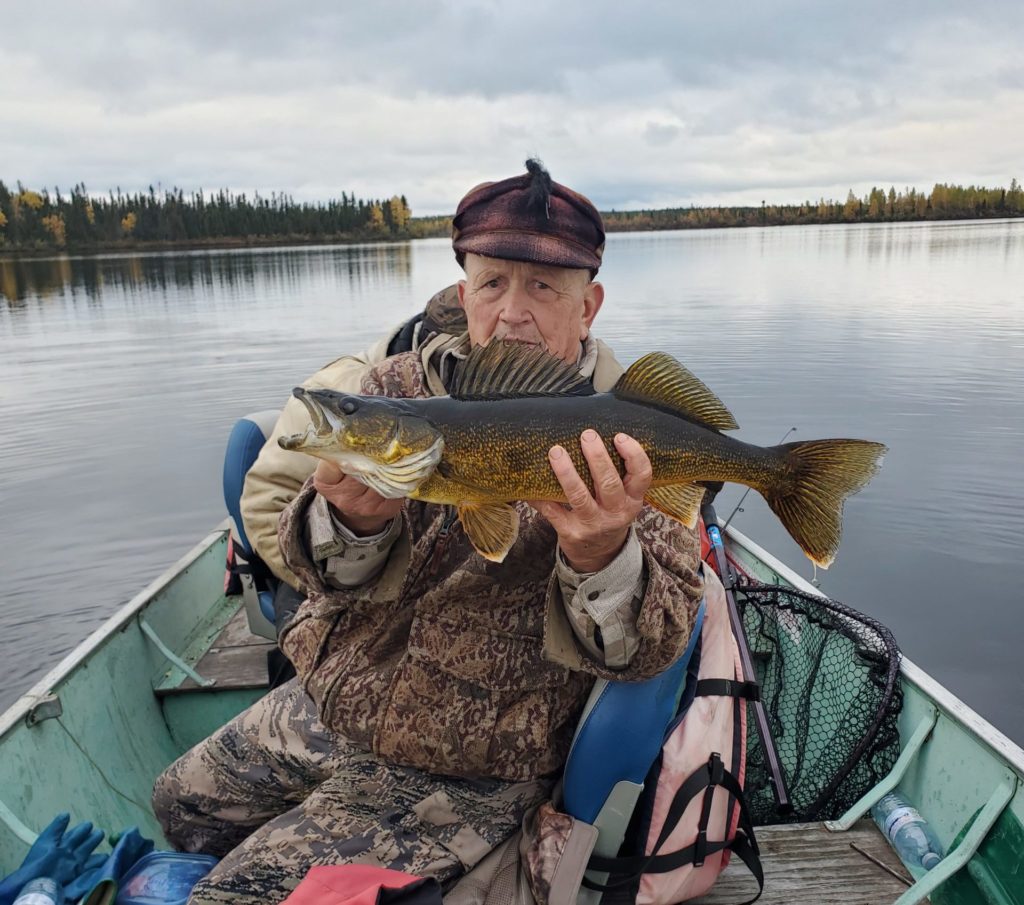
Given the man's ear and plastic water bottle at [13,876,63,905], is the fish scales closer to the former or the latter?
the man's ear

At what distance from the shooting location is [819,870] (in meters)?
3.21

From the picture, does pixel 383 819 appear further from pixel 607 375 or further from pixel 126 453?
pixel 126 453

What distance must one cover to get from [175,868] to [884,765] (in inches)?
119

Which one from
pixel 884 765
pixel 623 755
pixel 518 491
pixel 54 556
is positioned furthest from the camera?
pixel 54 556

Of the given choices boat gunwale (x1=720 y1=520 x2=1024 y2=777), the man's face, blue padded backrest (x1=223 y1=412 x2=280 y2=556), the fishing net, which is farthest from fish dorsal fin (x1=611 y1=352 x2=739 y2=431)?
blue padded backrest (x1=223 y1=412 x2=280 y2=556)

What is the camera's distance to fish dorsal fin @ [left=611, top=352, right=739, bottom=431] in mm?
2482

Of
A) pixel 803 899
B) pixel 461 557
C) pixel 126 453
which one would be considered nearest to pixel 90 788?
pixel 461 557

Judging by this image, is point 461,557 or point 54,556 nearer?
point 461,557

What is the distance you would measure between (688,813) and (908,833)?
115 centimetres

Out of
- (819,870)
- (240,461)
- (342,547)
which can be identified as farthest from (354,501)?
(819,870)

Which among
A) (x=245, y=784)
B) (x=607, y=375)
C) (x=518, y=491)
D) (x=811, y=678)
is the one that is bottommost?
(x=811, y=678)

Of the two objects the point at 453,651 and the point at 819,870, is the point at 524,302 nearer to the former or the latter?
the point at 453,651

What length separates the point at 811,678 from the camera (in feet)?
13.6

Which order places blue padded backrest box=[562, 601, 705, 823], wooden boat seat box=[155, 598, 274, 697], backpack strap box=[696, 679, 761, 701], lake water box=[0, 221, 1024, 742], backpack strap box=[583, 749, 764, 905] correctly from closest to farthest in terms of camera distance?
blue padded backrest box=[562, 601, 705, 823]
backpack strap box=[583, 749, 764, 905]
backpack strap box=[696, 679, 761, 701]
wooden boat seat box=[155, 598, 274, 697]
lake water box=[0, 221, 1024, 742]
